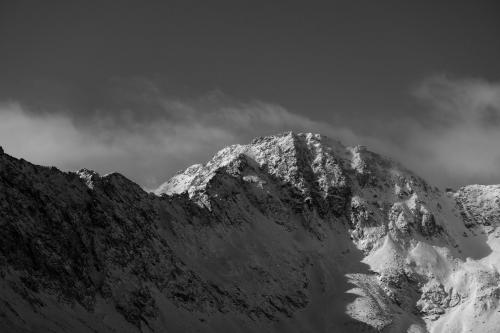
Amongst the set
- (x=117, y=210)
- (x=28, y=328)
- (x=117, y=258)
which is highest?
(x=117, y=210)

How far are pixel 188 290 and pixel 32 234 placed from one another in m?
43.7

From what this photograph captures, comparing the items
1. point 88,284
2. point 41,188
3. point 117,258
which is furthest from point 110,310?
point 41,188

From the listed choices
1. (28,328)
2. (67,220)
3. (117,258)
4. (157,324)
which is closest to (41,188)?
(67,220)

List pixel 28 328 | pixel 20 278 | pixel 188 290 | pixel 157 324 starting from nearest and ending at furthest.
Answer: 1. pixel 28 328
2. pixel 20 278
3. pixel 157 324
4. pixel 188 290

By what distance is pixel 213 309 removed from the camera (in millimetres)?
189250

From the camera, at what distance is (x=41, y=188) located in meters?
173

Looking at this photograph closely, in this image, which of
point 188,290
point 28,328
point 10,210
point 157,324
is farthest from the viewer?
point 188,290

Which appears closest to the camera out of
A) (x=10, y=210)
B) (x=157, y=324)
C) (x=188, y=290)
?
(x=10, y=210)

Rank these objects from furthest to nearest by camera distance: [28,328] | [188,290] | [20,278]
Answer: [188,290]
[20,278]
[28,328]

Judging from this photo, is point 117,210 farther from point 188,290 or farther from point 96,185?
point 188,290

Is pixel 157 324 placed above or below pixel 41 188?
below

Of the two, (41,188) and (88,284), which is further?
(41,188)

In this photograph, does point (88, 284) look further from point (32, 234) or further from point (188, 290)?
point (188, 290)

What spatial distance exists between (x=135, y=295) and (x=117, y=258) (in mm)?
11455
